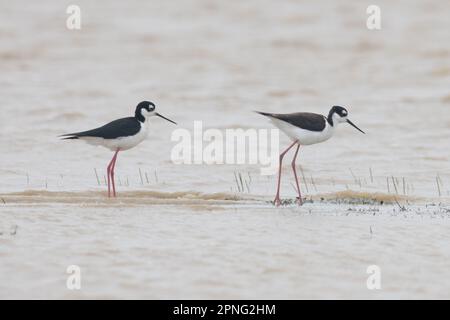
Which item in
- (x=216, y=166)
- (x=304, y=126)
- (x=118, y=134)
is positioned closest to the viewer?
(x=304, y=126)

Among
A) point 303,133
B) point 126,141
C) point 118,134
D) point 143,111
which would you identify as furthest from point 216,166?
point 303,133

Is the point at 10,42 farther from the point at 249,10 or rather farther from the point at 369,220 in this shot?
the point at 369,220

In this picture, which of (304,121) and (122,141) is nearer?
(304,121)

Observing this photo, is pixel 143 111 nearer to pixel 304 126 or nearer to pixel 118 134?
pixel 118 134

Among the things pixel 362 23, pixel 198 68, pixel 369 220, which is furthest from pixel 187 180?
pixel 362 23

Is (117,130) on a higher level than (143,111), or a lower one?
lower

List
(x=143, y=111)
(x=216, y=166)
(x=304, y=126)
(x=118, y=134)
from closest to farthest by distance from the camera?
(x=304, y=126), (x=118, y=134), (x=143, y=111), (x=216, y=166)

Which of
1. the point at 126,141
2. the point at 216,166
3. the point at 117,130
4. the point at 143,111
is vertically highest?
the point at 143,111

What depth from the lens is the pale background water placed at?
8.45m

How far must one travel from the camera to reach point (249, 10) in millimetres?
30312

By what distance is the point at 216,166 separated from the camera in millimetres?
14734

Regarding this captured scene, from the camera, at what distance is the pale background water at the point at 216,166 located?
27.7 feet
